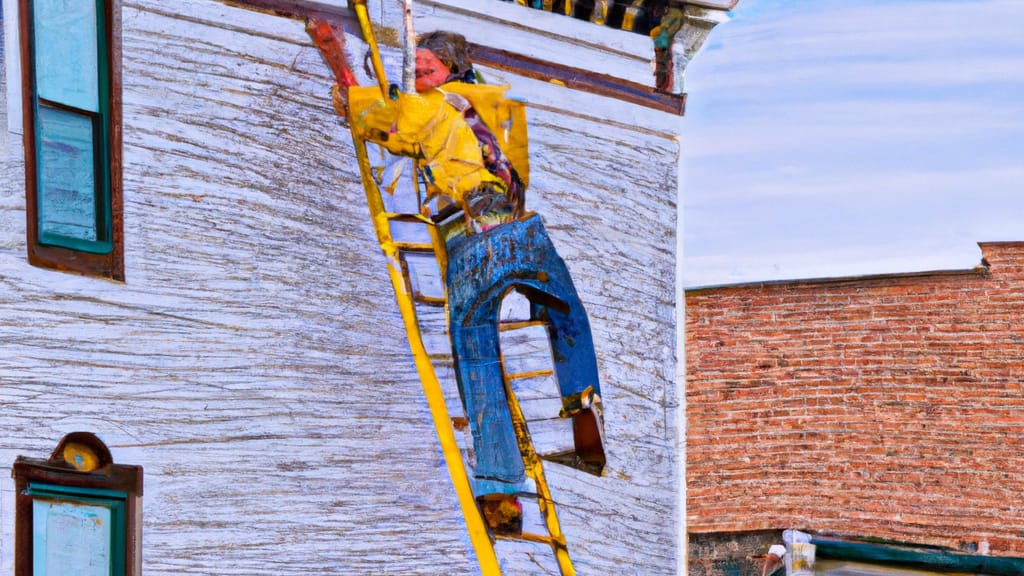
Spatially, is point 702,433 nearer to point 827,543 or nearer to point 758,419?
point 758,419

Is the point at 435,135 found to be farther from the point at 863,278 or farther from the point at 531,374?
the point at 863,278

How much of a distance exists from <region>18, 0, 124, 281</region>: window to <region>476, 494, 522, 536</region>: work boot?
195 cm

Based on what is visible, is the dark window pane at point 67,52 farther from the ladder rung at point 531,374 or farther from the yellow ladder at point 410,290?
the ladder rung at point 531,374

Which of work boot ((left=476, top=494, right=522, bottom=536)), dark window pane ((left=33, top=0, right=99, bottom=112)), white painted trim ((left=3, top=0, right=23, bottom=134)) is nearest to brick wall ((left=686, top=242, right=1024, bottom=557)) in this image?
work boot ((left=476, top=494, right=522, bottom=536))

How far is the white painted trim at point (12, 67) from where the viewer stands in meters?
5.49

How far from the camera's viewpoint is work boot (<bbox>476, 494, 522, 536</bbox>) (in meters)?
6.59

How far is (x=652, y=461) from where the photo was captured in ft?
24.8

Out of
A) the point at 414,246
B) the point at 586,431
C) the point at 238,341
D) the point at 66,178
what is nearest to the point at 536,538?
the point at 586,431

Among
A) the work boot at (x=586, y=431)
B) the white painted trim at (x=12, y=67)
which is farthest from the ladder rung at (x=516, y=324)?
the white painted trim at (x=12, y=67)

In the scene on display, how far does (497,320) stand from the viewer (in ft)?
22.6

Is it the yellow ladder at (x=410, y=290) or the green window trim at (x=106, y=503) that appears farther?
the yellow ladder at (x=410, y=290)

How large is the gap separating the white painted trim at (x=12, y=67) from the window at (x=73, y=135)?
0.03 meters

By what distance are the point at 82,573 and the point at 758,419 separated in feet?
26.2

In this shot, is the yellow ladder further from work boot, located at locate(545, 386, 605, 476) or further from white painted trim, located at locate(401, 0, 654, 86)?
work boot, located at locate(545, 386, 605, 476)
